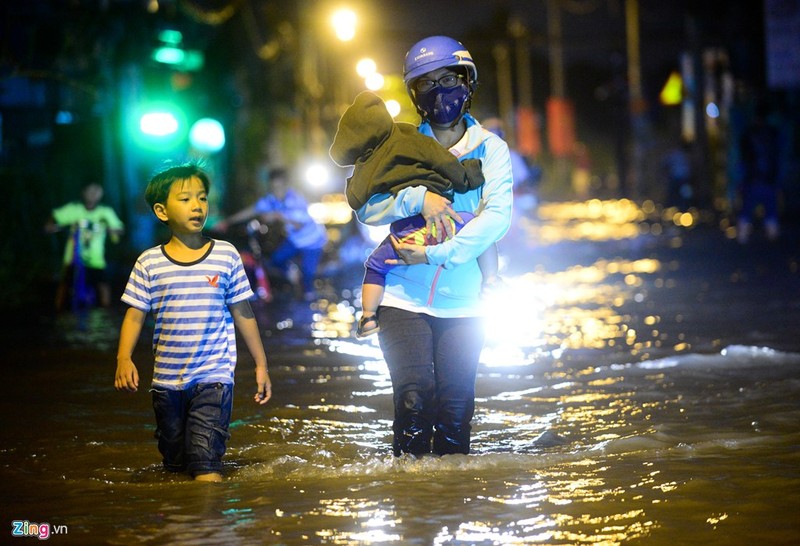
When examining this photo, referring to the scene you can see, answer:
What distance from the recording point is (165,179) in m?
6.18

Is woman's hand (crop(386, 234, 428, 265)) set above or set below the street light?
below

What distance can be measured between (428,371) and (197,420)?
3.79 feet

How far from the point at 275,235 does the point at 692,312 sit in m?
7.16

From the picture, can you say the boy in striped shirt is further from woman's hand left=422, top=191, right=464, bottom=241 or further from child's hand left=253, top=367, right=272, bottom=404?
woman's hand left=422, top=191, right=464, bottom=241

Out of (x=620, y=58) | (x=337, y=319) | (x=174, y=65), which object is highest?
(x=620, y=58)

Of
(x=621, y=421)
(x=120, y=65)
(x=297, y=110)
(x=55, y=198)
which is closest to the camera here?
(x=621, y=421)

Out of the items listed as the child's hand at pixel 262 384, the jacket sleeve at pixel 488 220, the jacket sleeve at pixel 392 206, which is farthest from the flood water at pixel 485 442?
the jacket sleeve at pixel 392 206

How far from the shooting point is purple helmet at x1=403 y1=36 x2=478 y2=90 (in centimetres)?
606

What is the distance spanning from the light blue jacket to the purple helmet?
0.27 metres

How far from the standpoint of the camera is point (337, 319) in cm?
1414

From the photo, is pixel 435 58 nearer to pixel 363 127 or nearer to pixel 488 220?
pixel 363 127

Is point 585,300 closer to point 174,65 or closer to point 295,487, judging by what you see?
point 295,487

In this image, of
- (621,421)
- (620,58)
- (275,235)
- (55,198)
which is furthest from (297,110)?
(621,421)

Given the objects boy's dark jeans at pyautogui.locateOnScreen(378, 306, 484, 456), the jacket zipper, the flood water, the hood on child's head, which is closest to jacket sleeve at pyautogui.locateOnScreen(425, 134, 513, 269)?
the jacket zipper
